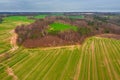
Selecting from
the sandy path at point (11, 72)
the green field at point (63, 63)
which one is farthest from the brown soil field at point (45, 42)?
the sandy path at point (11, 72)

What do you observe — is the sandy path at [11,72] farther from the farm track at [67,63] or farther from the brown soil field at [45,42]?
the brown soil field at [45,42]

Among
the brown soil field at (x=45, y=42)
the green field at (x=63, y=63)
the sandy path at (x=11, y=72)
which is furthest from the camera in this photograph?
the brown soil field at (x=45, y=42)

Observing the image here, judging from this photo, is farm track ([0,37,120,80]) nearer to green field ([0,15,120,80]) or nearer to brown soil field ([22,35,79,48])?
green field ([0,15,120,80])

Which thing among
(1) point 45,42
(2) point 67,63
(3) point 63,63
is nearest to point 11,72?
(3) point 63,63

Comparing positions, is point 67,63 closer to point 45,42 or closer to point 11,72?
point 11,72

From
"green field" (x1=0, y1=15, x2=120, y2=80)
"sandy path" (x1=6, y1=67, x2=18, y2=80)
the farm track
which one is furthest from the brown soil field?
"sandy path" (x1=6, y1=67, x2=18, y2=80)

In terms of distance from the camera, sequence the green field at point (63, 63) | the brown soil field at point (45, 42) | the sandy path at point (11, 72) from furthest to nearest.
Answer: the brown soil field at point (45, 42), the green field at point (63, 63), the sandy path at point (11, 72)

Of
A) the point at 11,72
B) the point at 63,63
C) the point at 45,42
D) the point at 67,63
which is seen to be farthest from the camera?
the point at 45,42

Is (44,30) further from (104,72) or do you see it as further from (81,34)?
(104,72)
